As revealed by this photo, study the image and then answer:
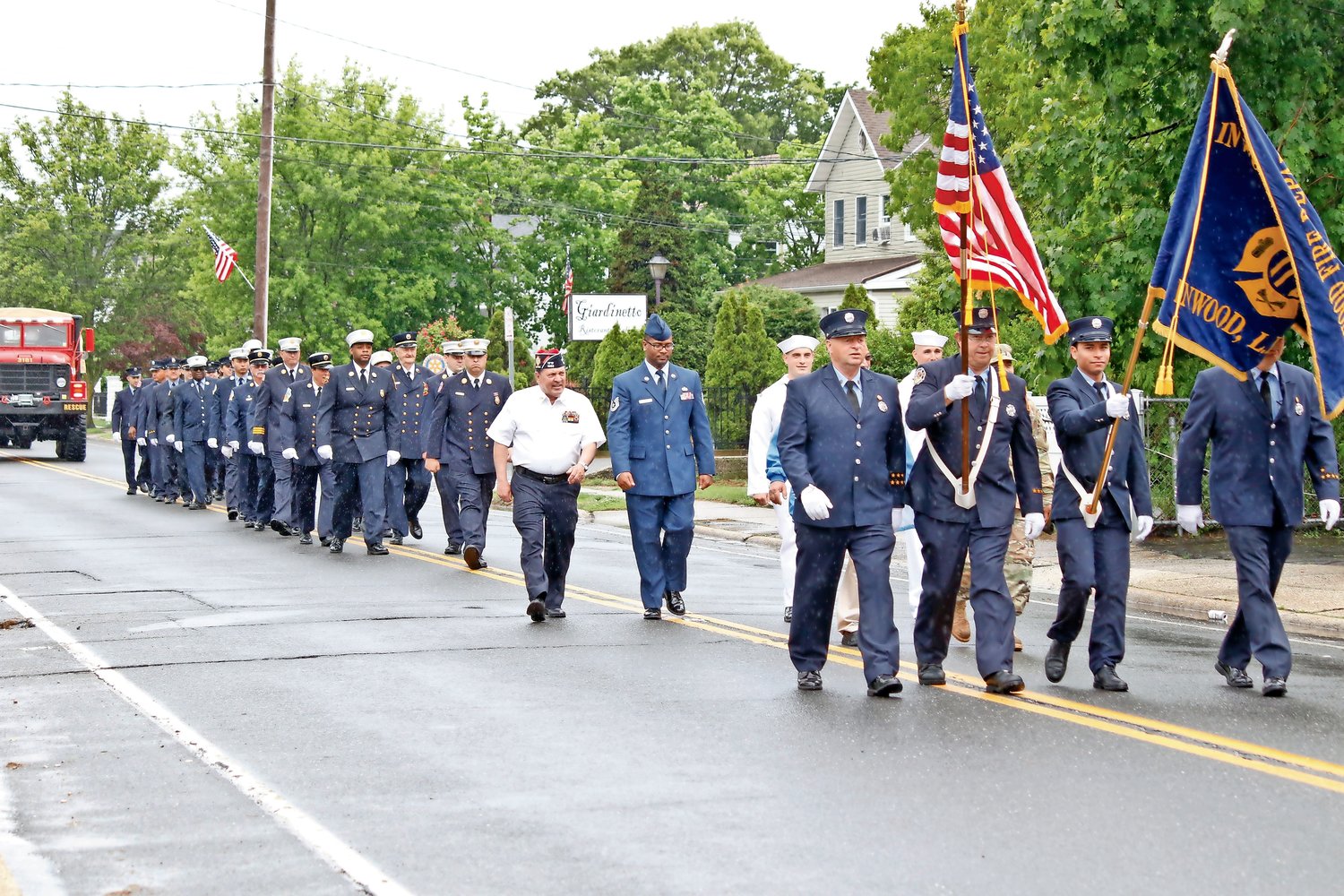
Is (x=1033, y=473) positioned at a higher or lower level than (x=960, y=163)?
lower

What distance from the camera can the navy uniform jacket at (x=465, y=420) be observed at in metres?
16.1

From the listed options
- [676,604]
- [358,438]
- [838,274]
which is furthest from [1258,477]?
[838,274]

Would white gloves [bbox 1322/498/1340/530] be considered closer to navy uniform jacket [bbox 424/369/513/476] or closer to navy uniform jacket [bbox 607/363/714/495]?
navy uniform jacket [bbox 607/363/714/495]

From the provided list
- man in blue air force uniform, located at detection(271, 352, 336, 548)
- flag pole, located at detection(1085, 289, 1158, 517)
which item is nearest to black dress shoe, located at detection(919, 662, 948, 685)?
flag pole, located at detection(1085, 289, 1158, 517)

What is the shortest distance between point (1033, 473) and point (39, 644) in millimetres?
6262

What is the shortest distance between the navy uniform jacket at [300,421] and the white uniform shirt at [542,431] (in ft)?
22.4

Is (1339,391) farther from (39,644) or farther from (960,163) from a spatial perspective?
(39,644)

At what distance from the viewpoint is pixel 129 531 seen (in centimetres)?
2059

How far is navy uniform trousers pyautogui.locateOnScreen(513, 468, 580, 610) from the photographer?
1241cm

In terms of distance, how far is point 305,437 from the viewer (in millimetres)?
19078

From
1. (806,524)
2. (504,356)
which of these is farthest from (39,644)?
(504,356)

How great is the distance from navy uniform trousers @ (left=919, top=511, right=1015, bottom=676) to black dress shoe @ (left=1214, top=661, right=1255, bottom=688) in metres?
1.32

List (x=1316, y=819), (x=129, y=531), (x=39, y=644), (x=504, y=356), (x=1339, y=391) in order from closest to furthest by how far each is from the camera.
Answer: (x=1316, y=819)
(x=1339, y=391)
(x=39, y=644)
(x=129, y=531)
(x=504, y=356)

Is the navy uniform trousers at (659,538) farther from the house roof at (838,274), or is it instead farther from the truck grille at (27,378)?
the house roof at (838,274)
